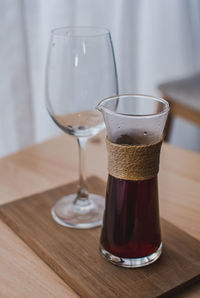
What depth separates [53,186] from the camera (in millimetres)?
738

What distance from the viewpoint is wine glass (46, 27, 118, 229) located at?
559 millimetres

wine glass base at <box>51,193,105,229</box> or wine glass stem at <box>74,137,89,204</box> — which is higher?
wine glass stem at <box>74,137,89,204</box>

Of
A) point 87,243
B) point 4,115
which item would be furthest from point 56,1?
point 87,243

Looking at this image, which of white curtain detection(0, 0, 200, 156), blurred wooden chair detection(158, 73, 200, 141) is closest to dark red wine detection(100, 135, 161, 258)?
white curtain detection(0, 0, 200, 156)

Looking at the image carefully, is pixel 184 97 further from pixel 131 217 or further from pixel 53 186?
pixel 131 217

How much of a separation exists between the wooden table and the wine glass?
0.09m

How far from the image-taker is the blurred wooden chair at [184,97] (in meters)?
1.46

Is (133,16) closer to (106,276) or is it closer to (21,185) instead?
Result: (21,185)

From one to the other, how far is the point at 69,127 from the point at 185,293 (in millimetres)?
240

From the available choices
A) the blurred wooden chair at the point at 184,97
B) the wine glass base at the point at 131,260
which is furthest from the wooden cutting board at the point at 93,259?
the blurred wooden chair at the point at 184,97

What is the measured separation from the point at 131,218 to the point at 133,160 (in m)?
0.06

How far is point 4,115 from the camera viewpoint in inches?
52.6

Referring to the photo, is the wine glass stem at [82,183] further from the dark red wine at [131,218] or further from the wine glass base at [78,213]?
the dark red wine at [131,218]

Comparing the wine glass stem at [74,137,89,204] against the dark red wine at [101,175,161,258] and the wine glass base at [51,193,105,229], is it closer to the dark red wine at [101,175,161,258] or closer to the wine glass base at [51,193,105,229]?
the wine glass base at [51,193,105,229]
